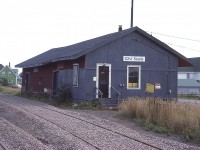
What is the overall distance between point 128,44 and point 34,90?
43.2ft

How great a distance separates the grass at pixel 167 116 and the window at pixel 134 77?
682cm

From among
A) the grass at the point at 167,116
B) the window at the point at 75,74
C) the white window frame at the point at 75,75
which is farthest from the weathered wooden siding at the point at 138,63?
the grass at the point at 167,116

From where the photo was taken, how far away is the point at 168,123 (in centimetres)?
1419

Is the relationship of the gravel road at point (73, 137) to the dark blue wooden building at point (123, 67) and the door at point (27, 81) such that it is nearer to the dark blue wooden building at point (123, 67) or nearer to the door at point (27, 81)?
the dark blue wooden building at point (123, 67)

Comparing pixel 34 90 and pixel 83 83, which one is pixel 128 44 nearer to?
pixel 83 83

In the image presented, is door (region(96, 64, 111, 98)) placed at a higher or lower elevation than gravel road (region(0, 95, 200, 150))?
higher

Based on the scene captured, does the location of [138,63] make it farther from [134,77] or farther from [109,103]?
[109,103]

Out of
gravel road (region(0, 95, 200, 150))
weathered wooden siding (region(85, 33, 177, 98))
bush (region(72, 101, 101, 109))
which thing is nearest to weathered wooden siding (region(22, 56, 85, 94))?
weathered wooden siding (region(85, 33, 177, 98))

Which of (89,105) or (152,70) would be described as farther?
(152,70)

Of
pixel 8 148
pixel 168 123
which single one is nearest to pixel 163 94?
pixel 168 123

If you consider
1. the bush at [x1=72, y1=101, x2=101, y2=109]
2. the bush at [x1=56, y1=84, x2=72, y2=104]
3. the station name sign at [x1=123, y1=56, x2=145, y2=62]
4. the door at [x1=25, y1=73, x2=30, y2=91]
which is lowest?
the bush at [x1=72, y1=101, x2=101, y2=109]

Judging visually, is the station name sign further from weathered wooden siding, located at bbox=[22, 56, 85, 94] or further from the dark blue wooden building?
weathered wooden siding, located at bbox=[22, 56, 85, 94]

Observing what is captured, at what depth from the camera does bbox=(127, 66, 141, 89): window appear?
80.6 feet

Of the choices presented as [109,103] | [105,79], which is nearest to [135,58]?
[105,79]
